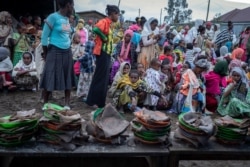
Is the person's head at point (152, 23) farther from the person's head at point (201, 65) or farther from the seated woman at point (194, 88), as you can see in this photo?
the person's head at point (201, 65)

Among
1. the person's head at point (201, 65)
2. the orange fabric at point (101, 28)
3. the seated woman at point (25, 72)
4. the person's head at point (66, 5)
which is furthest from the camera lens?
the seated woman at point (25, 72)

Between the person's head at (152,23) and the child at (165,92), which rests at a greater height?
the person's head at (152,23)

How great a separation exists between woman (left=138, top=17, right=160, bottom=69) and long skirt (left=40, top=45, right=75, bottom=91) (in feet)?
9.88

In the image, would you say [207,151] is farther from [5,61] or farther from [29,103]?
[5,61]

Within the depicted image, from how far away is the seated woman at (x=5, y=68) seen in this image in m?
6.44

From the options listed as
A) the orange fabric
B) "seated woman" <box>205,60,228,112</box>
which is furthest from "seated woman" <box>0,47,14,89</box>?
"seated woman" <box>205,60,228,112</box>

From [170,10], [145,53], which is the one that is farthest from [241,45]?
[170,10]

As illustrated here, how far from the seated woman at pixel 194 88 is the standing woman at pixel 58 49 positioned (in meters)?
2.01

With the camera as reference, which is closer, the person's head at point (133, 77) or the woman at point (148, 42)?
the person's head at point (133, 77)

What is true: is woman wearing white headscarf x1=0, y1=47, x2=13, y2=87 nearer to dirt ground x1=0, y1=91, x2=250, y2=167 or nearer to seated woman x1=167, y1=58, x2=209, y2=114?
dirt ground x1=0, y1=91, x2=250, y2=167

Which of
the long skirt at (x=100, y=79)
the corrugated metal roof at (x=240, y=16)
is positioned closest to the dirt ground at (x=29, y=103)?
the long skirt at (x=100, y=79)

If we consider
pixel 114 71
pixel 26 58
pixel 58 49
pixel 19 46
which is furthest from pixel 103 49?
pixel 19 46

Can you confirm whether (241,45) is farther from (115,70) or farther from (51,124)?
(51,124)

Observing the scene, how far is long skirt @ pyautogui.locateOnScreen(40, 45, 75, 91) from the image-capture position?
184 inches
